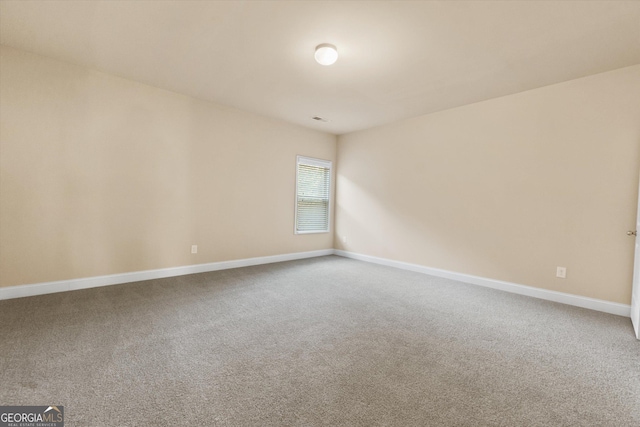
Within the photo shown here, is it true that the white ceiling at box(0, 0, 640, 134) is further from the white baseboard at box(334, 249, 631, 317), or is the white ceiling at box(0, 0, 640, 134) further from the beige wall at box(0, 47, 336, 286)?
the white baseboard at box(334, 249, 631, 317)

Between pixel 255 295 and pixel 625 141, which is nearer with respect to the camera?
pixel 625 141

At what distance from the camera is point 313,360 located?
6.23ft

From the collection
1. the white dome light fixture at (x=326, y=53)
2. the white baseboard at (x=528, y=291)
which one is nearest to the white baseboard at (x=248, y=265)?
the white baseboard at (x=528, y=291)

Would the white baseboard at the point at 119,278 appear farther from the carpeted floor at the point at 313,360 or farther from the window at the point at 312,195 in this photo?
the window at the point at 312,195

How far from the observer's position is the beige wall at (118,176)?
9.62ft

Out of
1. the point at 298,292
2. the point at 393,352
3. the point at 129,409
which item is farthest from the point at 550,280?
the point at 129,409

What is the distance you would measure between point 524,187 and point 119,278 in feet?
17.3

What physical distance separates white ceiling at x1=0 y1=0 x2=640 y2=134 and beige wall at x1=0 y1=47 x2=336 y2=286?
38 centimetres

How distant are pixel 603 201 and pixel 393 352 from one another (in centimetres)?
294

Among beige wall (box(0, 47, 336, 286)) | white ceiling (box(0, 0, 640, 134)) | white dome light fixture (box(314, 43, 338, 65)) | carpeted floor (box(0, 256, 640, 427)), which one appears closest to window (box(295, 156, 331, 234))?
beige wall (box(0, 47, 336, 286))

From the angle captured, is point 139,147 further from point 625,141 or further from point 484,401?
point 625,141

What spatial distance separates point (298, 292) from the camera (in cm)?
337

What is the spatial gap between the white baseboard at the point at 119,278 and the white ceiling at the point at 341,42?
2.50 meters

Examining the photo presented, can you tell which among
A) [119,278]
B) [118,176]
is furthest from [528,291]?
[118,176]
